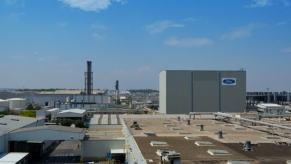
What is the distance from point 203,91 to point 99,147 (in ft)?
66.3

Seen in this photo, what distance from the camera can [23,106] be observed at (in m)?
61.6

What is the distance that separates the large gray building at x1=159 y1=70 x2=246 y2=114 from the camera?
39531 millimetres

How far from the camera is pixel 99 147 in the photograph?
69.6 feet

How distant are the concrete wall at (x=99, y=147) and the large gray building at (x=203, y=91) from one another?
1844 cm

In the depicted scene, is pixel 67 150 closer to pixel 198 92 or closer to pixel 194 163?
pixel 194 163

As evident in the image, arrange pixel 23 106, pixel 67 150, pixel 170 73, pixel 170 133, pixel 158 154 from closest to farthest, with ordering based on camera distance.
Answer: pixel 158 154 < pixel 170 133 < pixel 67 150 < pixel 170 73 < pixel 23 106

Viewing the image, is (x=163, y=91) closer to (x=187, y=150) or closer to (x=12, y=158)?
(x=12, y=158)

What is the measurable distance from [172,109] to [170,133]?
791 inches

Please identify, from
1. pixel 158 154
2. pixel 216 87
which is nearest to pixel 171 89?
pixel 216 87

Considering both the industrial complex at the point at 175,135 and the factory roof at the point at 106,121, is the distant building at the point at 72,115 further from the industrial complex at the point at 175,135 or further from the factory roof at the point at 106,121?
the factory roof at the point at 106,121

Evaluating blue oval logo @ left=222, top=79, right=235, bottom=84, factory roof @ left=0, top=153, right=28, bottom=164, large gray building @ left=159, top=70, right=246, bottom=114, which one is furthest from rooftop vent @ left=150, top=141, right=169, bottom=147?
blue oval logo @ left=222, top=79, right=235, bottom=84

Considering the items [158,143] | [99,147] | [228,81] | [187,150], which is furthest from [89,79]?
[187,150]

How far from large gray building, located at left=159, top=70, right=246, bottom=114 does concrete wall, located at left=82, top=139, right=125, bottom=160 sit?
1844cm

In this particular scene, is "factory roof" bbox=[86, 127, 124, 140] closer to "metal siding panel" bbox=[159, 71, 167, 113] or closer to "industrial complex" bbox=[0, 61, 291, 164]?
"industrial complex" bbox=[0, 61, 291, 164]
